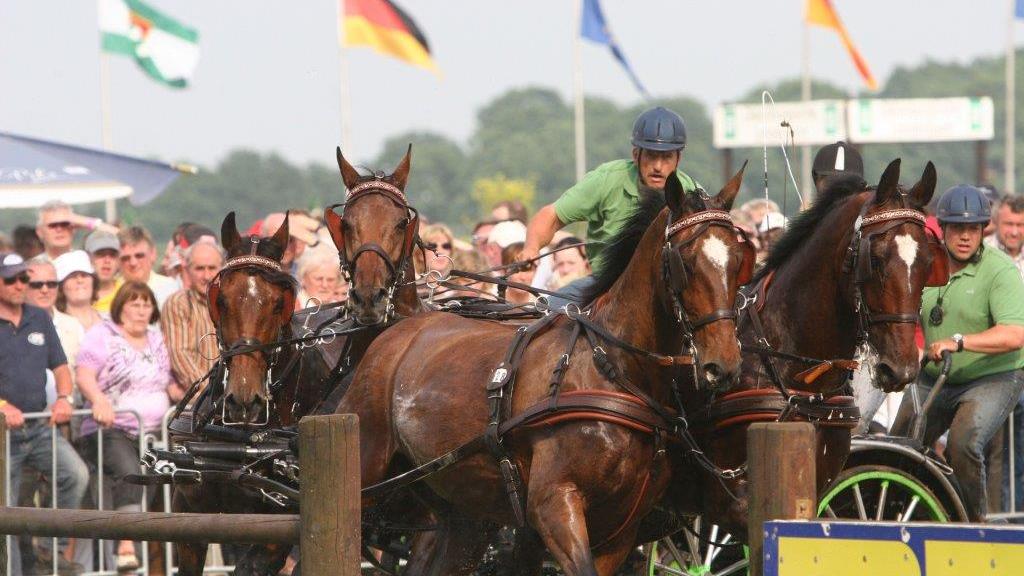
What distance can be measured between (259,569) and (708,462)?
2.34 m

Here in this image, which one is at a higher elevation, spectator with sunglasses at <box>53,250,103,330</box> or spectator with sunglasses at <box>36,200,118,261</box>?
spectator with sunglasses at <box>36,200,118,261</box>

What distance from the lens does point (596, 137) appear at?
367 ft

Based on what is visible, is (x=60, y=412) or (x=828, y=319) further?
(x=60, y=412)

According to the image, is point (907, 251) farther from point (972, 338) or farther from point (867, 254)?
point (972, 338)

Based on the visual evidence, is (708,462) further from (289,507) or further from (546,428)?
(289,507)

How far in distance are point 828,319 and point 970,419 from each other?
7.97ft

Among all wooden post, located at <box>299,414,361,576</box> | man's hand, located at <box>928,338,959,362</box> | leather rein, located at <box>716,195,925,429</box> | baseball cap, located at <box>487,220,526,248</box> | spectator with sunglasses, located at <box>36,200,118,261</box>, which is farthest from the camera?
spectator with sunglasses, located at <box>36,200,118,261</box>

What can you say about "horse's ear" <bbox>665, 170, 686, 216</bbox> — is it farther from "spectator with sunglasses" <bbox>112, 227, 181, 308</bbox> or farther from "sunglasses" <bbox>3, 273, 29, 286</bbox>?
"spectator with sunglasses" <bbox>112, 227, 181, 308</bbox>

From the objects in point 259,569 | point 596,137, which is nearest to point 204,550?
point 259,569

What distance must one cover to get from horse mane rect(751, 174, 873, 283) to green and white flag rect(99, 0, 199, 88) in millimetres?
14619

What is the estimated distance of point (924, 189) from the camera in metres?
6.59

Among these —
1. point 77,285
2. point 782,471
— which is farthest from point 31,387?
point 782,471

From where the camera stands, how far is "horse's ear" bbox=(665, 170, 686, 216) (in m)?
6.07

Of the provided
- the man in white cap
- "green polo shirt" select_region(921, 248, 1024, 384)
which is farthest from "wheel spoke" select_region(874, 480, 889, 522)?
the man in white cap
